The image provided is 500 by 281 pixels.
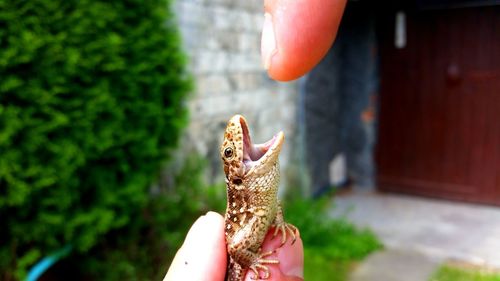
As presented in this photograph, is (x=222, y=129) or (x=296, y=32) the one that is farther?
(x=222, y=129)

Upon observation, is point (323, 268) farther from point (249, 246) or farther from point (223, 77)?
point (249, 246)

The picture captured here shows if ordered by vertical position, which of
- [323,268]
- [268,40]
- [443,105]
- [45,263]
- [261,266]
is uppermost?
[268,40]

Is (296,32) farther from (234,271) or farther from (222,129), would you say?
(222,129)

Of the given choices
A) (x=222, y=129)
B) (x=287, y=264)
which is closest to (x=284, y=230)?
(x=287, y=264)

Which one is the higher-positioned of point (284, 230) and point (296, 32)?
point (296, 32)

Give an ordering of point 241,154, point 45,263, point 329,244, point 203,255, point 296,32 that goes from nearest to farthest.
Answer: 1. point 296,32
2. point 203,255
3. point 241,154
4. point 45,263
5. point 329,244

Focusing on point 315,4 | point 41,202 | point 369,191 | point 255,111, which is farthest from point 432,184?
point 315,4

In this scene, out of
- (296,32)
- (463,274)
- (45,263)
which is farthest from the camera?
(463,274)

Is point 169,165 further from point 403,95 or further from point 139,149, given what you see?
point 403,95

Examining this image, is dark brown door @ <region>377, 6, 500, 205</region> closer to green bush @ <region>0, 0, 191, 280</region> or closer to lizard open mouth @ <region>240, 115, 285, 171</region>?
green bush @ <region>0, 0, 191, 280</region>
